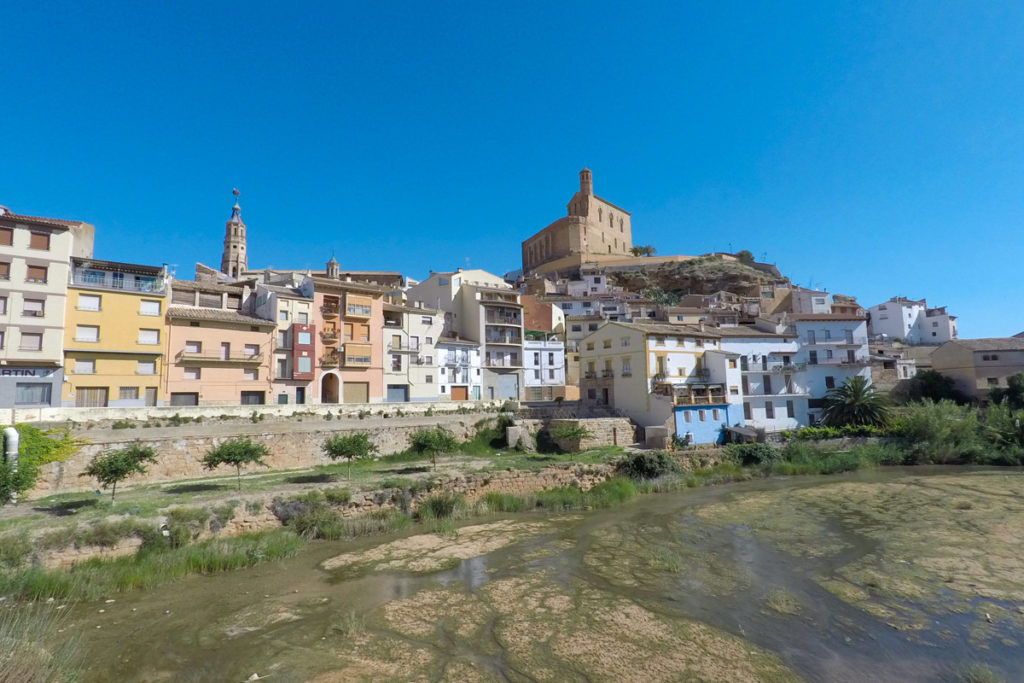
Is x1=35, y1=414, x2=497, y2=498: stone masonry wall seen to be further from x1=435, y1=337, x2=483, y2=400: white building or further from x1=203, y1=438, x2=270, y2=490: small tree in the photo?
x1=435, y1=337, x2=483, y2=400: white building

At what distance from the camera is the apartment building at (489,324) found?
166ft

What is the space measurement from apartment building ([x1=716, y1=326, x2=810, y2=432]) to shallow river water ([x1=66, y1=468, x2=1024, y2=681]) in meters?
22.3

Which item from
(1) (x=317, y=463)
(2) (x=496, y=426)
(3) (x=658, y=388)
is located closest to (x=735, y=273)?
(3) (x=658, y=388)

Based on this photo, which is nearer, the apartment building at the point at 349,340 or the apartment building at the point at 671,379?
the apartment building at the point at 671,379

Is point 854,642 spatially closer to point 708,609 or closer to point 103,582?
point 708,609

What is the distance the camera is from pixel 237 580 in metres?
13.5

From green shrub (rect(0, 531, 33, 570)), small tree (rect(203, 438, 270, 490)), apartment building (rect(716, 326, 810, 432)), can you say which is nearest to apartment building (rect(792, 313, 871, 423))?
apartment building (rect(716, 326, 810, 432))

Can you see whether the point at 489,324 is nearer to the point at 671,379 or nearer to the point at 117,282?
the point at 671,379

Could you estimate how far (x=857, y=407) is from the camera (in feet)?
124

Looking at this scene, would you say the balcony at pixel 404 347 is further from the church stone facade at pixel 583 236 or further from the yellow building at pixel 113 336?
the church stone facade at pixel 583 236

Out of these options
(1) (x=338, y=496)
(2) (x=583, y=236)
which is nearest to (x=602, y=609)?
(1) (x=338, y=496)

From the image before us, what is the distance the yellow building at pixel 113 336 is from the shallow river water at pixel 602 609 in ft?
75.6

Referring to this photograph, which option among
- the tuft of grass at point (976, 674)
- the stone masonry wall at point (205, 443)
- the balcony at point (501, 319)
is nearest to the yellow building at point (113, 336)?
the stone masonry wall at point (205, 443)

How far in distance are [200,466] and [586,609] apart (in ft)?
65.5
